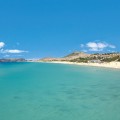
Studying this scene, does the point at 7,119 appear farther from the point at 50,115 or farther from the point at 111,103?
the point at 111,103

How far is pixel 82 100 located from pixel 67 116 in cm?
692

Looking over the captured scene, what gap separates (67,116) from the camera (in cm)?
2027

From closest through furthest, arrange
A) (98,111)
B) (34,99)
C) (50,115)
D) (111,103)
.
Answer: (50,115) < (98,111) < (111,103) < (34,99)

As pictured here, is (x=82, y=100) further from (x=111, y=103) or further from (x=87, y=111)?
(x=87, y=111)

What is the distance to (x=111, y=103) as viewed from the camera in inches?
999

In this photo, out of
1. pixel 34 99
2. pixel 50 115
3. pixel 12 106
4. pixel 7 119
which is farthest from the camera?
pixel 34 99

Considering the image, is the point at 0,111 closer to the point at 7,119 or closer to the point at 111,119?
the point at 7,119

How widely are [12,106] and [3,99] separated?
3.78 meters

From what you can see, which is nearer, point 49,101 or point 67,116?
point 67,116

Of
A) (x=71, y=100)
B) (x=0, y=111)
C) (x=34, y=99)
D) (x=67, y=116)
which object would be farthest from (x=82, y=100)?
(x=0, y=111)

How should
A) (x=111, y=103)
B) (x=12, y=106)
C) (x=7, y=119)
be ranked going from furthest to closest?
(x=111, y=103) < (x=12, y=106) < (x=7, y=119)

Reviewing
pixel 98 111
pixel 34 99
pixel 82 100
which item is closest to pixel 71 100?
Result: pixel 82 100

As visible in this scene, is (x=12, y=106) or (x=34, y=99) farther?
(x=34, y=99)

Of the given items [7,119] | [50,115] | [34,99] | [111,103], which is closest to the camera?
[7,119]
